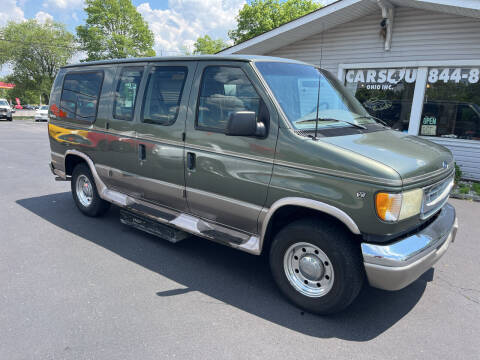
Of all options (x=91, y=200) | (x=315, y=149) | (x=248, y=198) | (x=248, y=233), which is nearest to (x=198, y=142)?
(x=248, y=198)

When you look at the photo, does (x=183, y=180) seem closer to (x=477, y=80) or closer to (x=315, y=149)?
(x=315, y=149)

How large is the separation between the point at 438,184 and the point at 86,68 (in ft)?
15.8

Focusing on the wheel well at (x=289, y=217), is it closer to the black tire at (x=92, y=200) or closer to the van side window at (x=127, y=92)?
the van side window at (x=127, y=92)

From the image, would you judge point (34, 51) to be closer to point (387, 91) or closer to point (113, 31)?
point (113, 31)

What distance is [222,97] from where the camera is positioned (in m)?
3.66

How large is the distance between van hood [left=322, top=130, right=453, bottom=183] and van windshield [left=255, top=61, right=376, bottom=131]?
0.95 ft

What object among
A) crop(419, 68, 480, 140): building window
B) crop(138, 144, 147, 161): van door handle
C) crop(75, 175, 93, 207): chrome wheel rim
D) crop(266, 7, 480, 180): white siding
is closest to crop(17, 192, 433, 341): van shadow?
crop(75, 175, 93, 207): chrome wheel rim

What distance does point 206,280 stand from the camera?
150 inches

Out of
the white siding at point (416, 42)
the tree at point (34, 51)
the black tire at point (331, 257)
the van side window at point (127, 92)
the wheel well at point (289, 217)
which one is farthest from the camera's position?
the tree at point (34, 51)

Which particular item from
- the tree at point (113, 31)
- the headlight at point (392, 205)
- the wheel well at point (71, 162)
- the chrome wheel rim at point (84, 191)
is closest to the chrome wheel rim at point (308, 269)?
the headlight at point (392, 205)

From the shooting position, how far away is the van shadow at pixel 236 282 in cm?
314

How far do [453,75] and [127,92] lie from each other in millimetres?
7644

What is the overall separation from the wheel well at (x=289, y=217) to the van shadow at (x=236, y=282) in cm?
59

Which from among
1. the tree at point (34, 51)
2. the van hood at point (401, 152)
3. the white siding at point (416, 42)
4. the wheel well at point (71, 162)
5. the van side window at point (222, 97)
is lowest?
the wheel well at point (71, 162)
